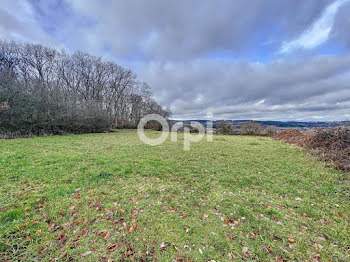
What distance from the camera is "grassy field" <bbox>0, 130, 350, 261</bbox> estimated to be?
1.81 metres

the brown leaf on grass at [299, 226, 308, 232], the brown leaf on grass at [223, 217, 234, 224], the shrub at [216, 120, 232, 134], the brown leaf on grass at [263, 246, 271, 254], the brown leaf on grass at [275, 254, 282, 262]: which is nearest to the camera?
the brown leaf on grass at [275, 254, 282, 262]

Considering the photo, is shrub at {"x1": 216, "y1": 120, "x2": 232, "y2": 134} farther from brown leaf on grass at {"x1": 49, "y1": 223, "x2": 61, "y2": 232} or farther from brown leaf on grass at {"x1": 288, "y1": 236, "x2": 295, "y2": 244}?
brown leaf on grass at {"x1": 49, "y1": 223, "x2": 61, "y2": 232}

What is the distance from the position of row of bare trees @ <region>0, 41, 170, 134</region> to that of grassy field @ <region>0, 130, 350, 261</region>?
921 centimetres

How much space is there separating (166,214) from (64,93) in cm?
1744

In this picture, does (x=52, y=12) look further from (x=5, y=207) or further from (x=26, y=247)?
(x=26, y=247)

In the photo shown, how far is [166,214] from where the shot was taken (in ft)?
8.20

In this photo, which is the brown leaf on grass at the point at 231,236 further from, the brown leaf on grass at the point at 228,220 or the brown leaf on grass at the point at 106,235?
the brown leaf on grass at the point at 106,235

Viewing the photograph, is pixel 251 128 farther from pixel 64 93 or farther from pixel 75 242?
pixel 64 93

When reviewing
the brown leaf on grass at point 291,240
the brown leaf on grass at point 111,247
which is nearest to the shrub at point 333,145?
the brown leaf on grass at point 291,240

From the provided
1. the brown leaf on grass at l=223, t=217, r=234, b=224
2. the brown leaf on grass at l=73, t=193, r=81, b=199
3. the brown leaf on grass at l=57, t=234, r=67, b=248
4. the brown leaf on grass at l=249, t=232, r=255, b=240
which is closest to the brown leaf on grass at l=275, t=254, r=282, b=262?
the brown leaf on grass at l=249, t=232, r=255, b=240

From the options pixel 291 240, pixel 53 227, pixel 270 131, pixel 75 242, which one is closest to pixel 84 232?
pixel 75 242

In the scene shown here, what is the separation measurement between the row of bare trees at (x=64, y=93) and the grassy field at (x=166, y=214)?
921 centimetres

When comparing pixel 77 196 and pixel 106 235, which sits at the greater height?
pixel 77 196

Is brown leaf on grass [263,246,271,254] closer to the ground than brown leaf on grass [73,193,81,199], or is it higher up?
closer to the ground
